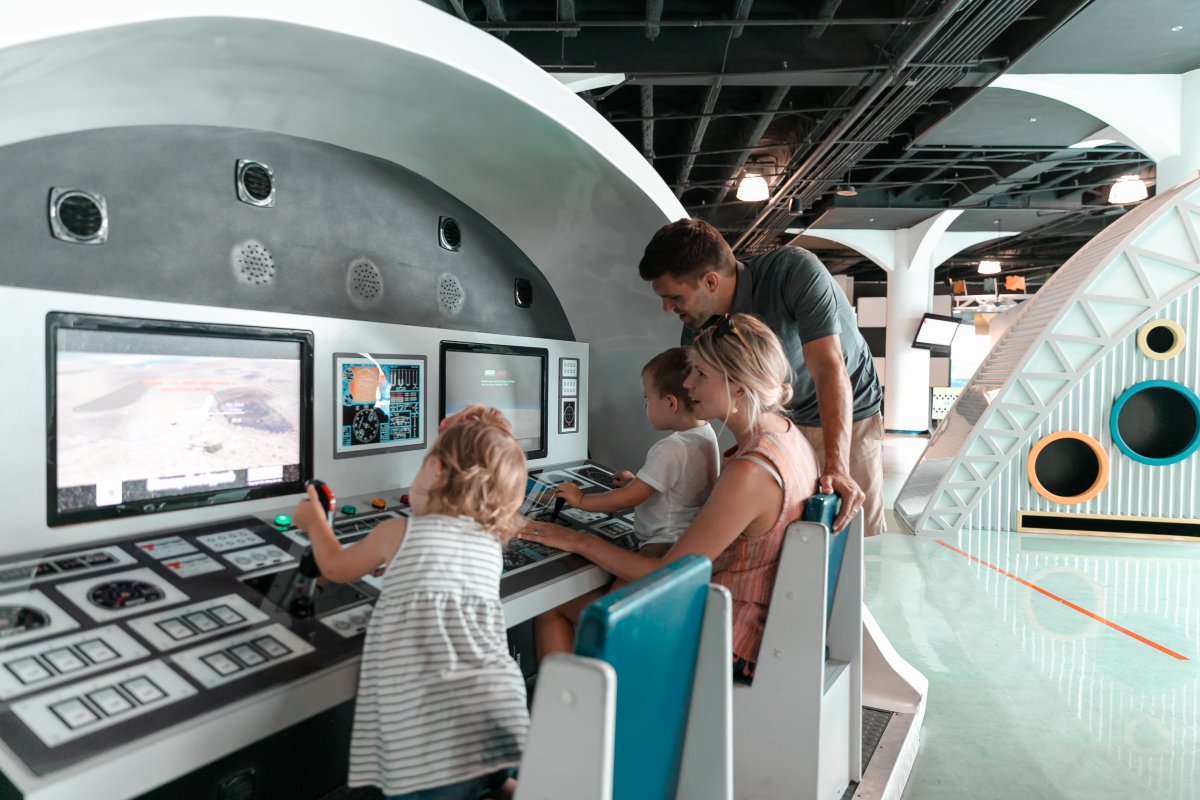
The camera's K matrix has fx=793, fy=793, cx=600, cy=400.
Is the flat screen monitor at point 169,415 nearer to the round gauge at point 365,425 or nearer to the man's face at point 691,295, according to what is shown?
the round gauge at point 365,425

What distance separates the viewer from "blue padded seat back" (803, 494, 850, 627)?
179 cm

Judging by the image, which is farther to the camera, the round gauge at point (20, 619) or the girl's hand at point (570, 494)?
the girl's hand at point (570, 494)

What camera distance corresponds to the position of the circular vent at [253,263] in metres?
1.64

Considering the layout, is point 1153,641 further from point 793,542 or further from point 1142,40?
point 1142,40

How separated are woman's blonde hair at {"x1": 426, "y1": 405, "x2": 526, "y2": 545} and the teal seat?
35 cm

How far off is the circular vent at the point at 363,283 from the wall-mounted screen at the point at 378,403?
0.16 metres

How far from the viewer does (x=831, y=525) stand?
189 centimetres

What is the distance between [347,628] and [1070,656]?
131 inches

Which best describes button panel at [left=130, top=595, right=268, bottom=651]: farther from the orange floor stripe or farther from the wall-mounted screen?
the orange floor stripe

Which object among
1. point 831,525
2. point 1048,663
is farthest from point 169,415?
point 1048,663

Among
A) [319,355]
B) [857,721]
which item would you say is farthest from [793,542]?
[319,355]

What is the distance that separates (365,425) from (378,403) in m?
0.07

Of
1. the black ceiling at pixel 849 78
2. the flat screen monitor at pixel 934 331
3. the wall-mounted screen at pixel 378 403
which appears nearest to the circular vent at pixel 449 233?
the wall-mounted screen at pixel 378 403

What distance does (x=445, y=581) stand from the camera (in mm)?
1262
